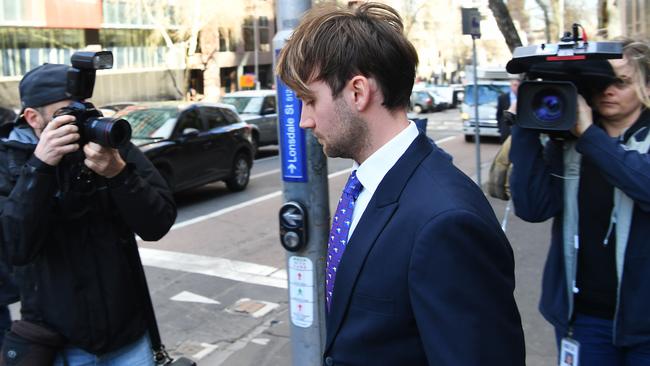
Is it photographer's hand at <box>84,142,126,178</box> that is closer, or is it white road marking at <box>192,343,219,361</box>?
photographer's hand at <box>84,142,126,178</box>

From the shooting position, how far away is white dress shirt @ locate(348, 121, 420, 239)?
5.11 ft

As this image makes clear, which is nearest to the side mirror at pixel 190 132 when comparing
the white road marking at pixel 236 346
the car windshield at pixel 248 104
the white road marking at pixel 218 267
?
the white road marking at pixel 218 267

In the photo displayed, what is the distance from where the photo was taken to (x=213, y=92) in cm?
3050

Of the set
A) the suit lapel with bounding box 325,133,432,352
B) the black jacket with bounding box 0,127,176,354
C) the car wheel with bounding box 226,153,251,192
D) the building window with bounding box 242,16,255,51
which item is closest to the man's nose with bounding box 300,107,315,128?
the suit lapel with bounding box 325,133,432,352

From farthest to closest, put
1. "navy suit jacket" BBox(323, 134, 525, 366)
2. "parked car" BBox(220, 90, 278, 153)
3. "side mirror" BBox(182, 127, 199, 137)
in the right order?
"parked car" BBox(220, 90, 278, 153)
"side mirror" BBox(182, 127, 199, 137)
"navy suit jacket" BBox(323, 134, 525, 366)

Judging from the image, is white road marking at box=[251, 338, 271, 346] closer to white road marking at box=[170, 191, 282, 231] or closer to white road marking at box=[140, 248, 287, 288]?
white road marking at box=[140, 248, 287, 288]

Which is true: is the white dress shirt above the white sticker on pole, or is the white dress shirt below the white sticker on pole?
above

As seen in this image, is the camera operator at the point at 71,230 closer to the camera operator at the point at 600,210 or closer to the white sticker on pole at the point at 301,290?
the white sticker on pole at the point at 301,290

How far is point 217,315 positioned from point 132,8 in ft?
96.3

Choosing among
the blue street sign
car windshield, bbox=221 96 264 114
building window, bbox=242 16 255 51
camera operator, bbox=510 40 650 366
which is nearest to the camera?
camera operator, bbox=510 40 650 366

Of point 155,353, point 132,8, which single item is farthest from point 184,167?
point 132,8

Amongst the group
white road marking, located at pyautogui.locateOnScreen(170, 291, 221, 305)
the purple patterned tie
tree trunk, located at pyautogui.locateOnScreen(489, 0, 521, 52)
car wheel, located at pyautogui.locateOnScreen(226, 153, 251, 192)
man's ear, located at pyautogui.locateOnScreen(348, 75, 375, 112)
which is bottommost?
white road marking, located at pyautogui.locateOnScreen(170, 291, 221, 305)

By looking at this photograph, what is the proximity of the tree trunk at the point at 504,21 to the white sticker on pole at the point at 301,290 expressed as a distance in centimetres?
600

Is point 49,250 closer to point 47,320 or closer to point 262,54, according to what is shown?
point 47,320
